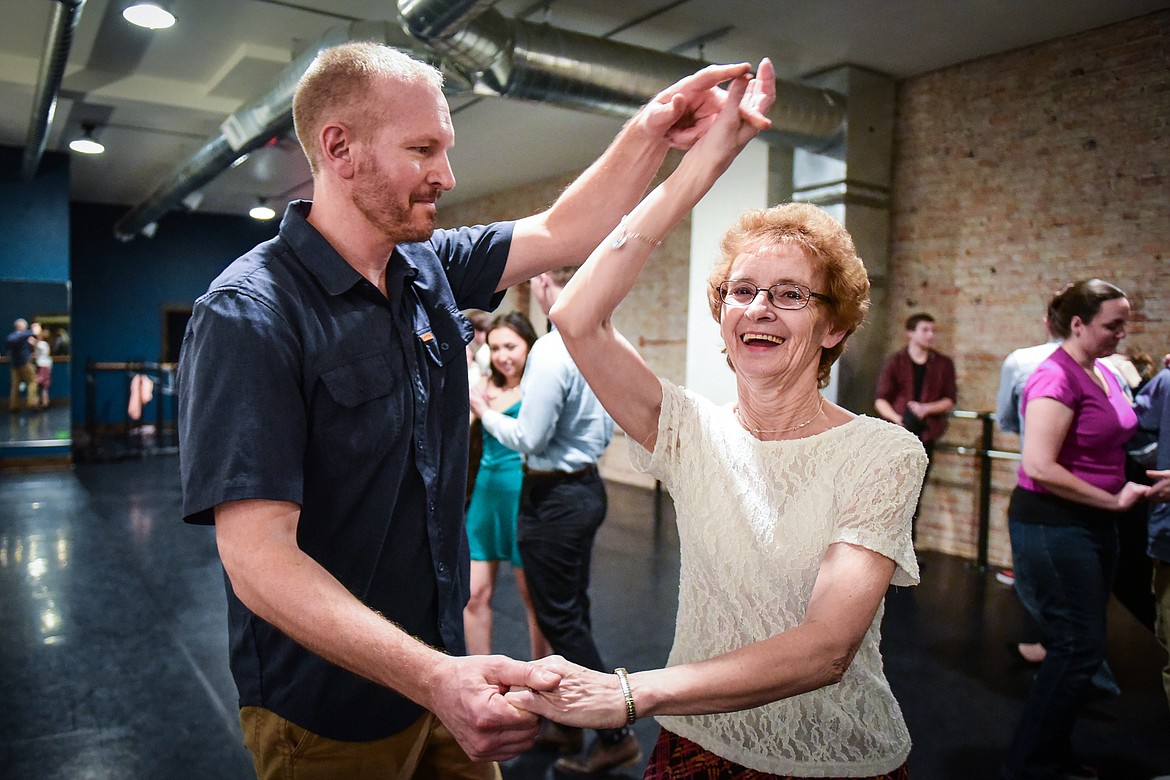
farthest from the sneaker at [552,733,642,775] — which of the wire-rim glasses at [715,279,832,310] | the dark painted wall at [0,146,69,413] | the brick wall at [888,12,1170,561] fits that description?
the dark painted wall at [0,146,69,413]

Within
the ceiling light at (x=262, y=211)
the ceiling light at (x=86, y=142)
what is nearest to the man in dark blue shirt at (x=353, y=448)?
the ceiling light at (x=86, y=142)

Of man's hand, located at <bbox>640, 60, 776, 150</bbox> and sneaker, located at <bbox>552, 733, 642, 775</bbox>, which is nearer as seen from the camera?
man's hand, located at <bbox>640, 60, 776, 150</bbox>

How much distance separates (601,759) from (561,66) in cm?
388

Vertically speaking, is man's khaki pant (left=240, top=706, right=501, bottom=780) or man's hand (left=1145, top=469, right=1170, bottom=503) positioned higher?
man's hand (left=1145, top=469, right=1170, bottom=503)

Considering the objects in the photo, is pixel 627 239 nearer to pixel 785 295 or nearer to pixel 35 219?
pixel 785 295

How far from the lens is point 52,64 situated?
566 centimetres

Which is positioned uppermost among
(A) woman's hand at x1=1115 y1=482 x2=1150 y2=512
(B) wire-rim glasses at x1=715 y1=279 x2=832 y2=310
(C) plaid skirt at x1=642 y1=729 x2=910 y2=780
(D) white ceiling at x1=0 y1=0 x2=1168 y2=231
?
(D) white ceiling at x1=0 y1=0 x2=1168 y2=231

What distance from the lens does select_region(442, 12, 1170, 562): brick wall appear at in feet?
16.6

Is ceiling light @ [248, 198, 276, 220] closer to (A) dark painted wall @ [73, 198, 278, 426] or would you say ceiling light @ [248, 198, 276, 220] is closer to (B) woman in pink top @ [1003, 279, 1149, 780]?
(A) dark painted wall @ [73, 198, 278, 426]

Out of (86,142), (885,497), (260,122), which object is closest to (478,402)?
(885,497)

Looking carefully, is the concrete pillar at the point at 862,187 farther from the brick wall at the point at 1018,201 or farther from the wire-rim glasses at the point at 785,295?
the wire-rim glasses at the point at 785,295

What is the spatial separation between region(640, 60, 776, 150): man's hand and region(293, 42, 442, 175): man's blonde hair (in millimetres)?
434

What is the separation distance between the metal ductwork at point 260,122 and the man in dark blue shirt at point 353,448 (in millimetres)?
3481

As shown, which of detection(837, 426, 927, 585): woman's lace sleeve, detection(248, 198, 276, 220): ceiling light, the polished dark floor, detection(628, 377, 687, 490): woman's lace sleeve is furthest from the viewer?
detection(248, 198, 276, 220): ceiling light
